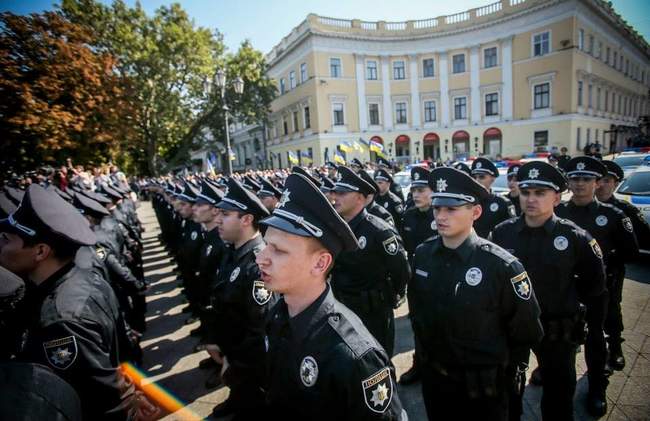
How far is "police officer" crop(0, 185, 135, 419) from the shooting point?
180 centimetres

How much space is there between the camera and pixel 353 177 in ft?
13.7

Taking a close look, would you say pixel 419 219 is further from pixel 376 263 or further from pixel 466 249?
pixel 466 249

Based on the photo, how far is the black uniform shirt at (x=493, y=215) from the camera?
5.67 metres

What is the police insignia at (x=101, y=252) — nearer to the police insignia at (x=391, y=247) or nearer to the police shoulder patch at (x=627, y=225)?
the police insignia at (x=391, y=247)

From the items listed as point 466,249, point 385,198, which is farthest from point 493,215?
point 466,249

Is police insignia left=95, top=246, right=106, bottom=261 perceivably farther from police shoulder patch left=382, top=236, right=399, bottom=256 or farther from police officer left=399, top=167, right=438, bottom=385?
police officer left=399, top=167, right=438, bottom=385

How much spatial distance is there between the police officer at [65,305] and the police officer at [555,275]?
284 centimetres

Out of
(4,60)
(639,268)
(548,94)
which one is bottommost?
(639,268)

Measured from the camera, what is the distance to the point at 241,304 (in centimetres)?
290

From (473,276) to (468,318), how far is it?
30 cm

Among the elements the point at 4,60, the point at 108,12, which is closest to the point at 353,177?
the point at 4,60

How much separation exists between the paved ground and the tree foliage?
5.86m

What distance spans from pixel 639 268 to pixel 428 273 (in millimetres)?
7048

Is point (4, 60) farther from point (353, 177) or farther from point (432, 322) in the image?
point (432, 322)
